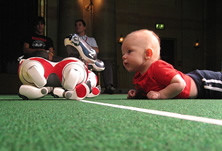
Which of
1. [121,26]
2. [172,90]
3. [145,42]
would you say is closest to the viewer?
[172,90]

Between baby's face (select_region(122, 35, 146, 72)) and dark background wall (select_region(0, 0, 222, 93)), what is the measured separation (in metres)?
6.06

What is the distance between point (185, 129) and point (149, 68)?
154 centimetres

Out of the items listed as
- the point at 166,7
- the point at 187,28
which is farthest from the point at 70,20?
the point at 187,28

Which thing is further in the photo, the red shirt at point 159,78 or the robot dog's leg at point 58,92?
the robot dog's leg at point 58,92

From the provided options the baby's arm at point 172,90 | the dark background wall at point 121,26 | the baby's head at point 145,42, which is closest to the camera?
the baby's arm at point 172,90

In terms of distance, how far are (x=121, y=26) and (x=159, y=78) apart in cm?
861

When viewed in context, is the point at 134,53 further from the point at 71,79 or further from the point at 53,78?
the point at 53,78

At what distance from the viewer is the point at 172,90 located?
1959mm

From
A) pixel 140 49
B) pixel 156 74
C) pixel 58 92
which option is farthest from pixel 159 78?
pixel 58 92

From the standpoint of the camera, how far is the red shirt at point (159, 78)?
77.9 inches

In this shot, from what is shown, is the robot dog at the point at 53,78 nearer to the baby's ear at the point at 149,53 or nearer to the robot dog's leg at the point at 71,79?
the robot dog's leg at the point at 71,79

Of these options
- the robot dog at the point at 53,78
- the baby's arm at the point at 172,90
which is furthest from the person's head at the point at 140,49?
the robot dog at the point at 53,78

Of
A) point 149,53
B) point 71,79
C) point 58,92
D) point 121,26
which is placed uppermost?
point 121,26

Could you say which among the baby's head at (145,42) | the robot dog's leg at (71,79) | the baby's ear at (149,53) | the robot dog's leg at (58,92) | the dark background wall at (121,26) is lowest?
the robot dog's leg at (58,92)
